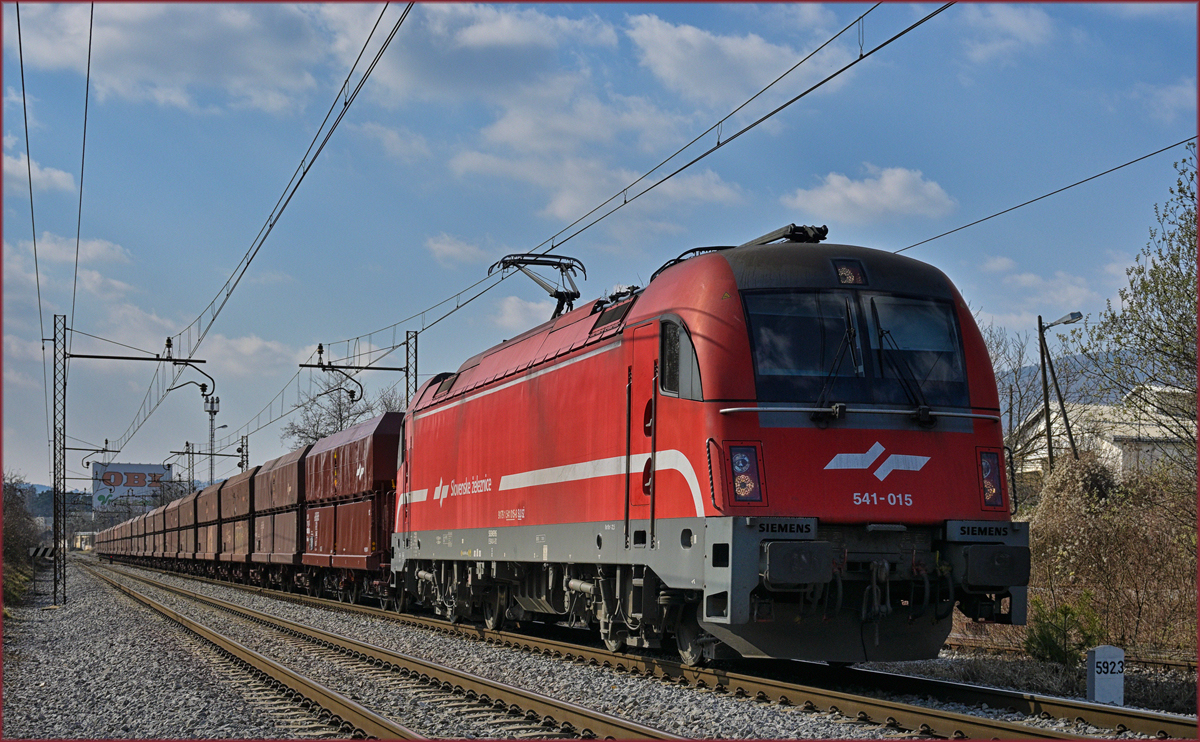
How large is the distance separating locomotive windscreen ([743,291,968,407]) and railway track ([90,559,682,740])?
3187mm

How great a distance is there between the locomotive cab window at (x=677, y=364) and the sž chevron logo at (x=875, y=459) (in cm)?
136

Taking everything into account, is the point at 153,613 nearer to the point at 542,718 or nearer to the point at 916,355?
the point at 542,718

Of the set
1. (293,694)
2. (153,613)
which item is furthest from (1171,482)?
(153,613)

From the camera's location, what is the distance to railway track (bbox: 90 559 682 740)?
28.0 ft

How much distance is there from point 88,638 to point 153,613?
5747 millimetres

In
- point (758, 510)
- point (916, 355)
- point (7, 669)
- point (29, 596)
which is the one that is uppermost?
point (916, 355)

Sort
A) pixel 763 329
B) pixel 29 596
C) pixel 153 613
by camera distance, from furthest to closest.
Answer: pixel 29 596 < pixel 153 613 < pixel 763 329

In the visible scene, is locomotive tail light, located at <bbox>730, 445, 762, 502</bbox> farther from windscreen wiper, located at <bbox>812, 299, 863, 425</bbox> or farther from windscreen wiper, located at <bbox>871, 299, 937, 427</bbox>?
windscreen wiper, located at <bbox>871, 299, 937, 427</bbox>

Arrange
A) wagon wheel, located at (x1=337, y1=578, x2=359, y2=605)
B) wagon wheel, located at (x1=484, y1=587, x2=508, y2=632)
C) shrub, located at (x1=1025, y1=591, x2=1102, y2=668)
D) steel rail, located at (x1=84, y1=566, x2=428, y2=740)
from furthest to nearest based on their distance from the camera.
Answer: wagon wheel, located at (x1=337, y1=578, x2=359, y2=605), wagon wheel, located at (x1=484, y1=587, x2=508, y2=632), shrub, located at (x1=1025, y1=591, x2=1102, y2=668), steel rail, located at (x1=84, y1=566, x2=428, y2=740)

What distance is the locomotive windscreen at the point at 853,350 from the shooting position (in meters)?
9.77

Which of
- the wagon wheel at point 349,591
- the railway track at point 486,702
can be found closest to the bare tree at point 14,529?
the wagon wheel at point 349,591

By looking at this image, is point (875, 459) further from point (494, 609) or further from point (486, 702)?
point (494, 609)

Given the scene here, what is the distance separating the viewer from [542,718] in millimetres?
9125

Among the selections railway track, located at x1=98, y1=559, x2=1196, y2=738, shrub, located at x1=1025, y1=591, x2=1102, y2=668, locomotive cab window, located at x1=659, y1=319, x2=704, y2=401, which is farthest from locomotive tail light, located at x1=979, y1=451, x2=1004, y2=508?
locomotive cab window, located at x1=659, y1=319, x2=704, y2=401
